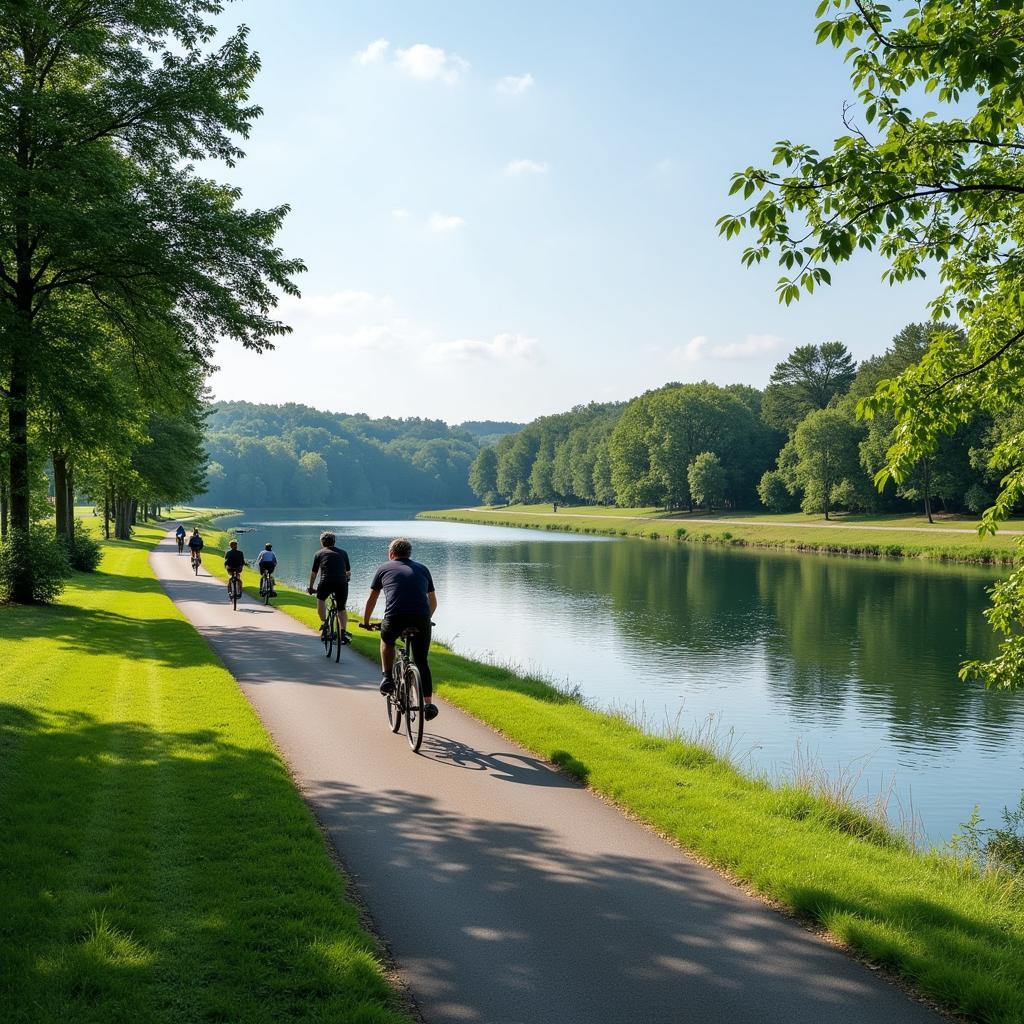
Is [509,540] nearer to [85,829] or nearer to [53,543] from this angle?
[53,543]

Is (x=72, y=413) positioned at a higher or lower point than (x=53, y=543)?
higher

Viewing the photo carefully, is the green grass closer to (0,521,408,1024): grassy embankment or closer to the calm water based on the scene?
(0,521,408,1024): grassy embankment

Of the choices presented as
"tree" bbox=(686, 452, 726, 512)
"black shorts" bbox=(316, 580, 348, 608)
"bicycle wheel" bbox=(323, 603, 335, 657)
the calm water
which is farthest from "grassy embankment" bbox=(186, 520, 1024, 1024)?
"tree" bbox=(686, 452, 726, 512)

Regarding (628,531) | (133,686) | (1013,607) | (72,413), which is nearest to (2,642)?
(133,686)

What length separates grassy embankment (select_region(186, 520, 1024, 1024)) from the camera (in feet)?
15.8

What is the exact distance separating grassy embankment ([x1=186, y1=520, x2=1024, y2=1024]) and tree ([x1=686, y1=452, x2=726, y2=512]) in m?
81.3

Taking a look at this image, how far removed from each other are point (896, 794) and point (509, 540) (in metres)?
69.8

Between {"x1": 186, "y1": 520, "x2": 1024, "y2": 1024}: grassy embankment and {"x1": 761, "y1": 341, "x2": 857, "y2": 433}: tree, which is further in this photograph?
{"x1": 761, "y1": 341, "x2": 857, "y2": 433}: tree

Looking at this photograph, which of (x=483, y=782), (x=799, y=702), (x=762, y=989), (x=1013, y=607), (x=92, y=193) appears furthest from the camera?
(x=799, y=702)

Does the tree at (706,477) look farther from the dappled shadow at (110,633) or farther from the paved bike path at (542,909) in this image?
the paved bike path at (542,909)

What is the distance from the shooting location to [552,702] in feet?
42.8

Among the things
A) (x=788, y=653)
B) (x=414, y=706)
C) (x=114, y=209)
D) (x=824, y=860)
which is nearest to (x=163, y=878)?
(x=414, y=706)

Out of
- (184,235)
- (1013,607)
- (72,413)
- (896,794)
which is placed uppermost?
(184,235)

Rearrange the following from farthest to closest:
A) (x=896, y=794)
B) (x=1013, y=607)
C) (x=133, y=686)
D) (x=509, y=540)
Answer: (x=509, y=540) < (x=896, y=794) < (x=133, y=686) < (x=1013, y=607)
